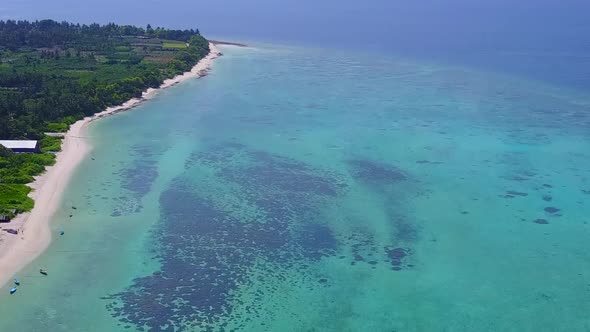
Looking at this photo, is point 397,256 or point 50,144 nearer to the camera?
point 397,256

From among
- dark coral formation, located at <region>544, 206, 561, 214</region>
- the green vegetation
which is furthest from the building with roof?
dark coral formation, located at <region>544, 206, 561, 214</region>

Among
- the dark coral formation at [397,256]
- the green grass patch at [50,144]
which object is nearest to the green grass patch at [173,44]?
the green grass patch at [50,144]

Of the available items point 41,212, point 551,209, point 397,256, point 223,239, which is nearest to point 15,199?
point 41,212

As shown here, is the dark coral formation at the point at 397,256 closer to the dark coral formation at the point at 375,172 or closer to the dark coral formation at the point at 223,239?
the dark coral formation at the point at 223,239

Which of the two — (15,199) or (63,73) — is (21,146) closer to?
(15,199)

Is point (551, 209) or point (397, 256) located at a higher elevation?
point (551, 209)

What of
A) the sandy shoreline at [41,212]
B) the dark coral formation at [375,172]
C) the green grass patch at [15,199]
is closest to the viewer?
the sandy shoreline at [41,212]
